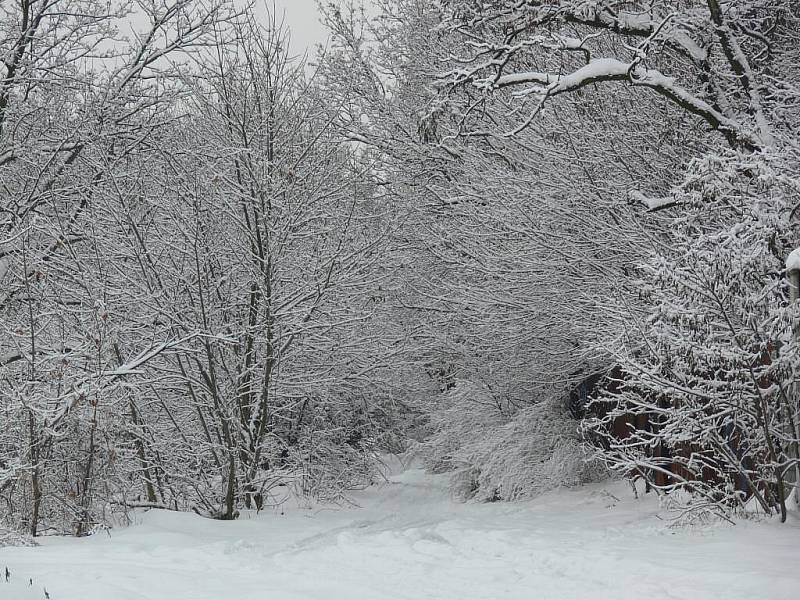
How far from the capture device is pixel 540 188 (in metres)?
11.1

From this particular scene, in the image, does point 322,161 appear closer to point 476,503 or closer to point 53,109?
point 53,109

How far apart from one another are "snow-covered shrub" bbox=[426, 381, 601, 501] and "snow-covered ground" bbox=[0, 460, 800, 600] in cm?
222

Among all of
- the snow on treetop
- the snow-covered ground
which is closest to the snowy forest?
the snow on treetop

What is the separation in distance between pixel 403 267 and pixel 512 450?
3.72 meters

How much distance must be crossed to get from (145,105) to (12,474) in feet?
21.4

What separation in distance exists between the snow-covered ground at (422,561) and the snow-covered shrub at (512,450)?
2.22m

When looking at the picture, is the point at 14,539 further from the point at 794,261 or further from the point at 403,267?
the point at 403,267

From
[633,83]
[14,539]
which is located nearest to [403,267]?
[633,83]

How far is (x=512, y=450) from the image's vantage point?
11.9m

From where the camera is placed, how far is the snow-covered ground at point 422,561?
5293 mm

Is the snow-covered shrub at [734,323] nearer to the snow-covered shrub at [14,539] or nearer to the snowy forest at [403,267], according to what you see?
the snowy forest at [403,267]

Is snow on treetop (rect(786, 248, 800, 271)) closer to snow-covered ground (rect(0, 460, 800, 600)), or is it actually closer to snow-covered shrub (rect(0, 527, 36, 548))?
snow-covered ground (rect(0, 460, 800, 600))

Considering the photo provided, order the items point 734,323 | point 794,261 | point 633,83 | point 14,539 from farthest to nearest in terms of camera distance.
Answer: point 633,83, point 14,539, point 734,323, point 794,261

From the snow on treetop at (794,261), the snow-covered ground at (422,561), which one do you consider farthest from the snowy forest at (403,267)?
the snow-covered ground at (422,561)
